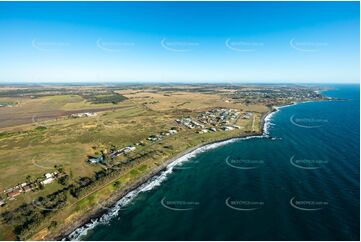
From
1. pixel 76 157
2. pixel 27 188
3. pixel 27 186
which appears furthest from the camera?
pixel 76 157

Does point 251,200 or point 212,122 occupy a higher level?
point 212,122

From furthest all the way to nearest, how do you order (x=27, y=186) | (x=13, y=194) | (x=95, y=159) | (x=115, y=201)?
1. (x=95, y=159)
2. (x=27, y=186)
3. (x=115, y=201)
4. (x=13, y=194)

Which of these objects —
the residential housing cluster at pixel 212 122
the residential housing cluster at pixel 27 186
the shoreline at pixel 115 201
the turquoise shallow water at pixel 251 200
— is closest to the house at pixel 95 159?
the residential housing cluster at pixel 27 186

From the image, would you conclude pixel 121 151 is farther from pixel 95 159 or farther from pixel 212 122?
pixel 212 122

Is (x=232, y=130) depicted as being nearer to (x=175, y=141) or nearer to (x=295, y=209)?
(x=175, y=141)

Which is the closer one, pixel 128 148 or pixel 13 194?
pixel 13 194

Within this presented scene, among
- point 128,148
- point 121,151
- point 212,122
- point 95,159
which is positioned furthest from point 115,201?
point 212,122

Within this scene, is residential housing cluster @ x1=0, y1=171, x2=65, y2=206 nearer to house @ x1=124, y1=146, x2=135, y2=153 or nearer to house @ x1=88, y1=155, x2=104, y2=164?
house @ x1=88, y1=155, x2=104, y2=164

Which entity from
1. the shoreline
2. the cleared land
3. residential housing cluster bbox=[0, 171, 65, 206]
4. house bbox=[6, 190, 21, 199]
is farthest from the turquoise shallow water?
residential housing cluster bbox=[0, 171, 65, 206]

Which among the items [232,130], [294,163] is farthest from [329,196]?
[232,130]
